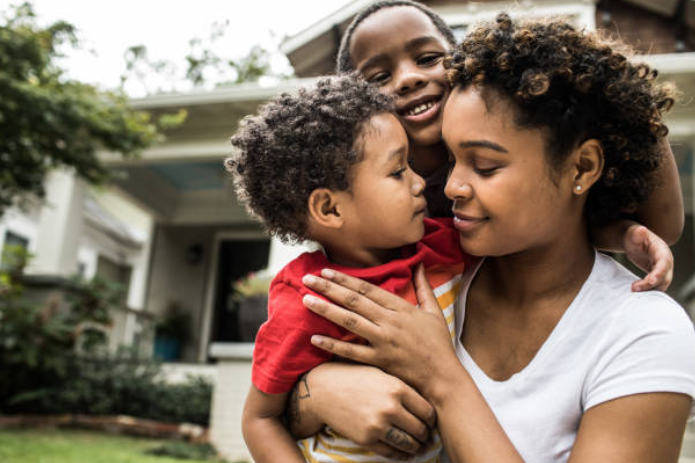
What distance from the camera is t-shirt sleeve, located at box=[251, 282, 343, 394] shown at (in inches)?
65.8

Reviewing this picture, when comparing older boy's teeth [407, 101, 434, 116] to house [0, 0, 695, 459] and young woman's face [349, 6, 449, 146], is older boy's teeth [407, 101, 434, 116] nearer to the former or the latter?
young woman's face [349, 6, 449, 146]

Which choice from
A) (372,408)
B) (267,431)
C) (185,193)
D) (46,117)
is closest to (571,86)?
(372,408)

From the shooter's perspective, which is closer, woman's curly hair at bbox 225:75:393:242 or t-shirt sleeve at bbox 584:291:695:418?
t-shirt sleeve at bbox 584:291:695:418

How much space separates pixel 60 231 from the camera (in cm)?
973

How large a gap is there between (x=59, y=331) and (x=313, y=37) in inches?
193

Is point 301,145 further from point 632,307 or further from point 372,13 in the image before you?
point 632,307

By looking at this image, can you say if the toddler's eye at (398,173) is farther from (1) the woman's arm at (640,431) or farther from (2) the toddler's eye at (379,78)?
(1) the woman's arm at (640,431)

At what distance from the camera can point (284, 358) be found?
5.50 ft

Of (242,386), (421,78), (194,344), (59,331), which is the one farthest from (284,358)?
(194,344)

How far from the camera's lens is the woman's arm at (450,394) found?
4.33ft

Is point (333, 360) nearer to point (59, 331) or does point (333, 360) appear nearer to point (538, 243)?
point (538, 243)

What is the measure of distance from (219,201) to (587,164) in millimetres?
10814

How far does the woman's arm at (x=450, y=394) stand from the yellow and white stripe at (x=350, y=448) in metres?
0.13

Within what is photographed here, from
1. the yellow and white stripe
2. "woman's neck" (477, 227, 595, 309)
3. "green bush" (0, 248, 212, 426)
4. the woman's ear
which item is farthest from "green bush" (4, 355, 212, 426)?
the woman's ear
